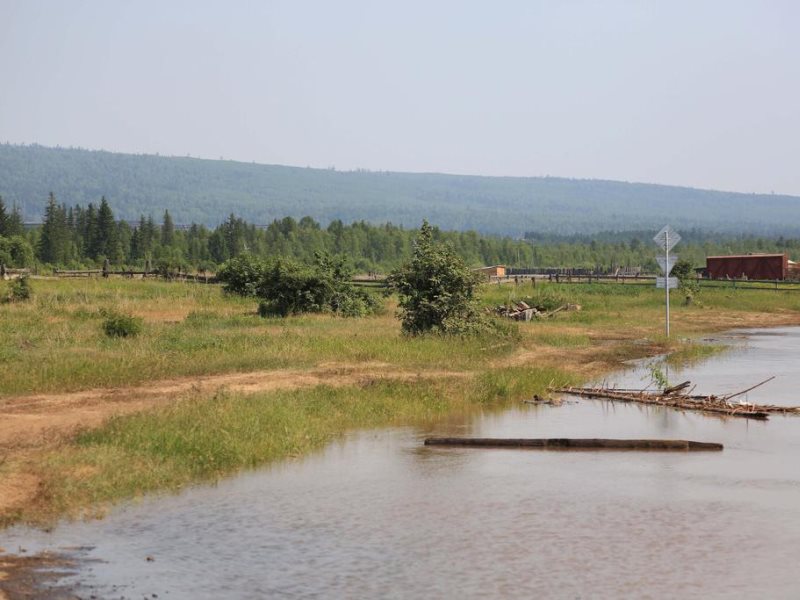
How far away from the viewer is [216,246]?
145250mm

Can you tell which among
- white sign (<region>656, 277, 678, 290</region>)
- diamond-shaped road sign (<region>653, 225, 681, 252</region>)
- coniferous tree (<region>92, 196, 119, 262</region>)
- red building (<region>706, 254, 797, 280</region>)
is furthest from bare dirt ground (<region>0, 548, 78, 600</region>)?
coniferous tree (<region>92, 196, 119, 262</region>)

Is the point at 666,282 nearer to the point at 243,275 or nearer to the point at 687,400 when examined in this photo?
the point at 687,400

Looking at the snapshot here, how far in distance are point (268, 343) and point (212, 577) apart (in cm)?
1979

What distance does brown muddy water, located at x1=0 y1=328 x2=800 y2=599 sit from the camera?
12672 mm

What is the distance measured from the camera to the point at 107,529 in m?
14.6

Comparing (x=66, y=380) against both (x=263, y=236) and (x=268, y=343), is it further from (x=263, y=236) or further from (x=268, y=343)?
(x=263, y=236)

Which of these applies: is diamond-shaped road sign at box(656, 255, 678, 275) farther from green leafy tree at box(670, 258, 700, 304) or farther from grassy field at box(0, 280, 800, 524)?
Result: green leafy tree at box(670, 258, 700, 304)

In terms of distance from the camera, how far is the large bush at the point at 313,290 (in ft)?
150

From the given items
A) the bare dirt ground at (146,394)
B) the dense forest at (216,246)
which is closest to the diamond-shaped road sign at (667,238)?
the bare dirt ground at (146,394)

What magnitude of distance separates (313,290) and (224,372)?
18763 mm

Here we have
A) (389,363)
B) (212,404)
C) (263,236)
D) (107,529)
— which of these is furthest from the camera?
(263,236)

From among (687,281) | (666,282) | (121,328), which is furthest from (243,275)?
(687,281)

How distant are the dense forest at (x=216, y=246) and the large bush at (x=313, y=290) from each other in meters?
23.6

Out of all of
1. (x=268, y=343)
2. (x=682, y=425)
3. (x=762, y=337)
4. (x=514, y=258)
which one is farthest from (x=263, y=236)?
(x=682, y=425)
